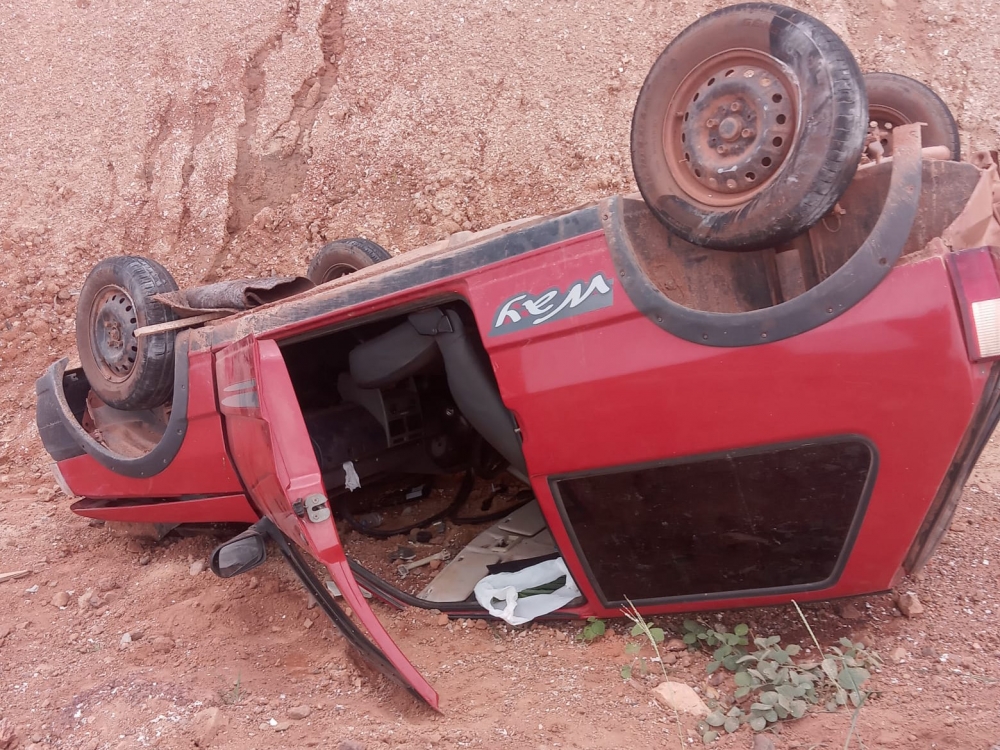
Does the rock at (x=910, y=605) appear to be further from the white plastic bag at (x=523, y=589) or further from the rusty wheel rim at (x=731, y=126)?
the rusty wheel rim at (x=731, y=126)

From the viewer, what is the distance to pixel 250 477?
324 centimetres

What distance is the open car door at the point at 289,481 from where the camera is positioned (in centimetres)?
268

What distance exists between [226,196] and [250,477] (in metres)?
4.99

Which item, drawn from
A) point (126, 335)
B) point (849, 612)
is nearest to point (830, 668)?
point (849, 612)

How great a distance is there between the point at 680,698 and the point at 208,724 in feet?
5.15

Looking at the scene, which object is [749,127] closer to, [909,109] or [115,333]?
[909,109]

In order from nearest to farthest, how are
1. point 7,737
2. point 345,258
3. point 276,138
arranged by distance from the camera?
point 7,737
point 345,258
point 276,138

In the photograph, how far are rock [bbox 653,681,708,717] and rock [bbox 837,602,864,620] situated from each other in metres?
0.67

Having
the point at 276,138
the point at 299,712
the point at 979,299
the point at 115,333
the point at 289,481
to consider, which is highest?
the point at 276,138

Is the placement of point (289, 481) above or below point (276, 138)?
below

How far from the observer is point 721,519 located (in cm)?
243

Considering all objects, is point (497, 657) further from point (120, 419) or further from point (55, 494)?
point (55, 494)

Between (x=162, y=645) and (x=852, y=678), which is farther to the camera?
(x=162, y=645)

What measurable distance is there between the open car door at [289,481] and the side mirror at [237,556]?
12 cm
